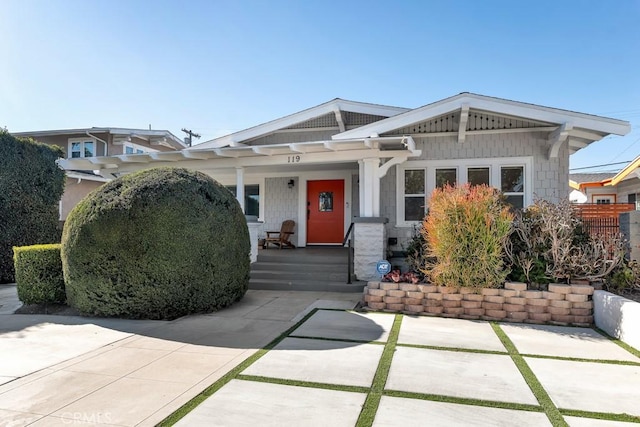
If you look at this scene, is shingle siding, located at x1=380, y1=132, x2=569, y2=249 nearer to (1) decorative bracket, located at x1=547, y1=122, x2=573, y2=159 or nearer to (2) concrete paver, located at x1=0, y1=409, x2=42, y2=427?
(1) decorative bracket, located at x1=547, y1=122, x2=573, y2=159

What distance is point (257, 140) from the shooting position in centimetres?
1078

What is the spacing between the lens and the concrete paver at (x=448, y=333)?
437 cm

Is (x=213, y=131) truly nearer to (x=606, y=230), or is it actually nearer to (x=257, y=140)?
(x=257, y=140)

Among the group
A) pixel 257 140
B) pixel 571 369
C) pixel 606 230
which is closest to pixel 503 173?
pixel 606 230

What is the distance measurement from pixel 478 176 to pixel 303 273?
4440mm

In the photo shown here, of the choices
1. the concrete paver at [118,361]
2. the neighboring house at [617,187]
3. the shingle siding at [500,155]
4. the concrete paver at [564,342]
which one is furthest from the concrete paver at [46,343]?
the neighboring house at [617,187]

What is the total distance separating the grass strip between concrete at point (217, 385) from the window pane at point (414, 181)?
5211mm

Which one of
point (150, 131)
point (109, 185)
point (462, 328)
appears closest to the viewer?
point (462, 328)

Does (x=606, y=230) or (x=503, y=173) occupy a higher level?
(x=503, y=173)

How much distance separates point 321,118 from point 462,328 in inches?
268

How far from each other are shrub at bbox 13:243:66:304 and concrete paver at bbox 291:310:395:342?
4.19 meters

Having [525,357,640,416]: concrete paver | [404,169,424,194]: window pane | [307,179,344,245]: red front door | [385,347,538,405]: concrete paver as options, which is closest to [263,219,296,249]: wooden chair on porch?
[307,179,344,245]: red front door

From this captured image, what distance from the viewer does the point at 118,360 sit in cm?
385

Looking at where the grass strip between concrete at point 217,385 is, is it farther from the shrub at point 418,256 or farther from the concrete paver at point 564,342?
the concrete paver at point 564,342
